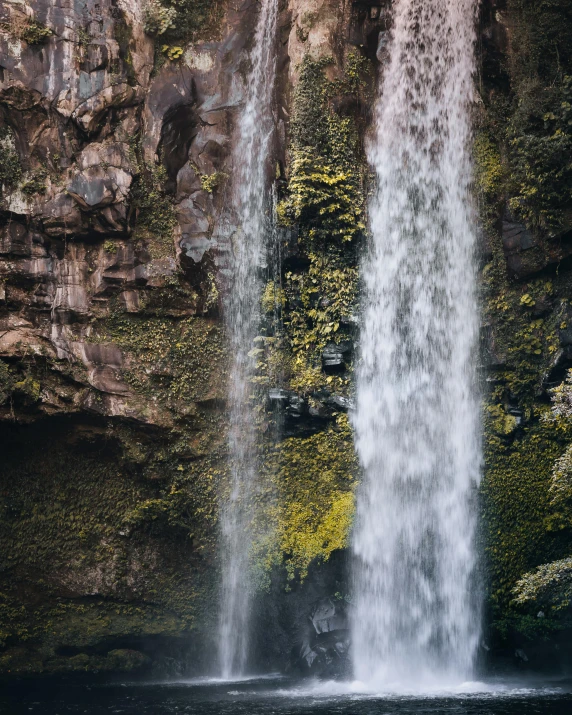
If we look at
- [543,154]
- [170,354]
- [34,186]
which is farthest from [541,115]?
[34,186]

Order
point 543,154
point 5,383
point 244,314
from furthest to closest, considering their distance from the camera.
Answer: point 244,314
point 543,154
point 5,383

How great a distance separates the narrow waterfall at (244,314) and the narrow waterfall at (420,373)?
197 cm

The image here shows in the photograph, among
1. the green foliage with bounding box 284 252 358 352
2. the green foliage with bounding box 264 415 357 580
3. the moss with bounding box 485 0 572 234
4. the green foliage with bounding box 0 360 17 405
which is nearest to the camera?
the green foliage with bounding box 0 360 17 405

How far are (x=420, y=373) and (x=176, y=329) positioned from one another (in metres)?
4.42

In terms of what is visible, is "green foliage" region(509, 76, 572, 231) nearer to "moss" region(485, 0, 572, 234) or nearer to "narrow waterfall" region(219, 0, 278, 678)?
"moss" region(485, 0, 572, 234)

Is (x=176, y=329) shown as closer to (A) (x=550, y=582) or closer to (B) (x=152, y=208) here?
(B) (x=152, y=208)

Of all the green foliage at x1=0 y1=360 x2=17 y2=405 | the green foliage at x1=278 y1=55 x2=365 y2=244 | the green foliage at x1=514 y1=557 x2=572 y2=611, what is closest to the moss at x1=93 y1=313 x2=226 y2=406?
the green foliage at x1=0 y1=360 x2=17 y2=405

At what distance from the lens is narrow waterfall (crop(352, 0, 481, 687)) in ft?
39.0

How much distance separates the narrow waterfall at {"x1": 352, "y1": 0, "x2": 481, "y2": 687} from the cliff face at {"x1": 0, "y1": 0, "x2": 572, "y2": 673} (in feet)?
1.36

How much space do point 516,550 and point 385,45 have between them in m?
9.65

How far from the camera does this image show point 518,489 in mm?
12398

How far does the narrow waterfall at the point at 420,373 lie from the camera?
11898 mm

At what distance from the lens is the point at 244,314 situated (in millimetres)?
13250

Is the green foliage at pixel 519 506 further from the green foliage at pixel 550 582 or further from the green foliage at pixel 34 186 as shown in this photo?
the green foliage at pixel 34 186
